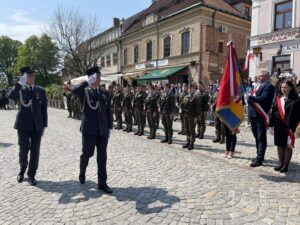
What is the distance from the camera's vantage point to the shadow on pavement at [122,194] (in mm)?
4215

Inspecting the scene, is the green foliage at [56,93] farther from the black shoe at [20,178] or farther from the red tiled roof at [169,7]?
the black shoe at [20,178]

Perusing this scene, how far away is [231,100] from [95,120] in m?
3.36

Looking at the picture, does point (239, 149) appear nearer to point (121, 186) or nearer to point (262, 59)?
point (121, 186)

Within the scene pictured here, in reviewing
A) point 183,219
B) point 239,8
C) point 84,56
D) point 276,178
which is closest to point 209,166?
point 276,178

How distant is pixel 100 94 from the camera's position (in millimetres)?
4824

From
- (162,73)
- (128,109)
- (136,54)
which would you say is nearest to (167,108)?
(128,109)

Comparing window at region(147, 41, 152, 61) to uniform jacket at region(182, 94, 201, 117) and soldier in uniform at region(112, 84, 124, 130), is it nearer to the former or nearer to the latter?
soldier in uniform at region(112, 84, 124, 130)

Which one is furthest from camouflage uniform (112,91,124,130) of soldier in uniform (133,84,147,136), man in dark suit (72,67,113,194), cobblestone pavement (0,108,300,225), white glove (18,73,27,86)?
man in dark suit (72,67,113,194)

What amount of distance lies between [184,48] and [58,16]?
604 inches

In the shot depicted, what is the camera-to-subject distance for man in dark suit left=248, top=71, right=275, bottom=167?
6.08 metres

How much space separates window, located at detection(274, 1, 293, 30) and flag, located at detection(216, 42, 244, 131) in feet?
44.9

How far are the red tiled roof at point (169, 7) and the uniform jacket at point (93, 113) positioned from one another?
21.7 m

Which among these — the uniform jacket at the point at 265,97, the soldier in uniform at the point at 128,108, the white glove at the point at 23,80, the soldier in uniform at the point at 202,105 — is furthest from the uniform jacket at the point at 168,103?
the white glove at the point at 23,80

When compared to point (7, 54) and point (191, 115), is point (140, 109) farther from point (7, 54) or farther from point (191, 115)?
point (7, 54)
